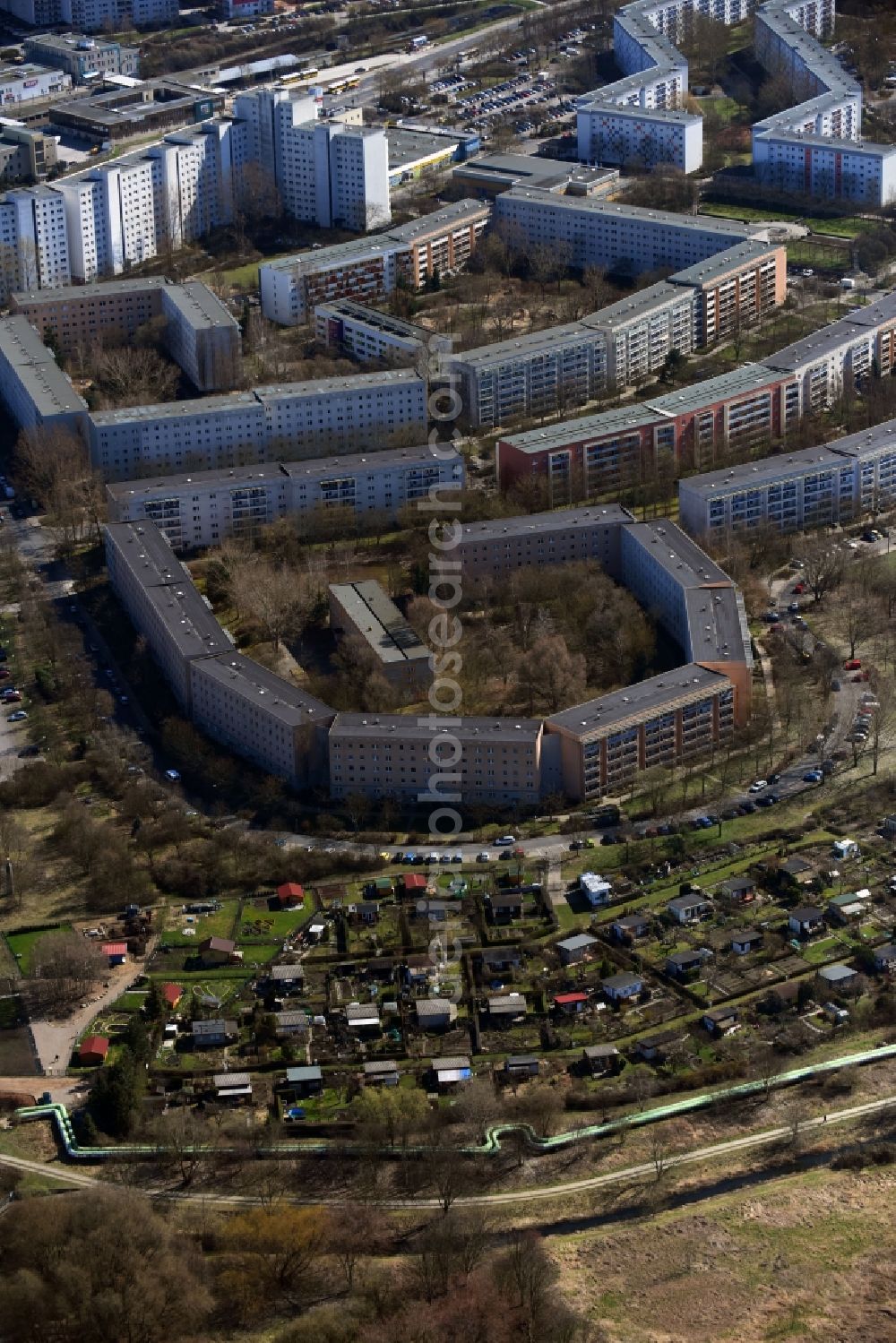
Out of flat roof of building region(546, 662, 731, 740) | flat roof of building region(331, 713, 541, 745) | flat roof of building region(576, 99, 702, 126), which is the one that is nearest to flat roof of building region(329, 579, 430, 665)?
flat roof of building region(331, 713, 541, 745)

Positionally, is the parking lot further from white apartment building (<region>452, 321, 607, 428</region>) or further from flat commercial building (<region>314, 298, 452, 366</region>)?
white apartment building (<region>452, 321, 607, 428</region>)

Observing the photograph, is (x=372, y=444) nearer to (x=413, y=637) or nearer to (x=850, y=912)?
(x=413, y=637)

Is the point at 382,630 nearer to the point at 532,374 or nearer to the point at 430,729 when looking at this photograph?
the point at 430,729

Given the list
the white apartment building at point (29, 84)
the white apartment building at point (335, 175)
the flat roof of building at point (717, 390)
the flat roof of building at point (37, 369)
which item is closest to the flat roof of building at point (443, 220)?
the white apartment building at point (335, 175)

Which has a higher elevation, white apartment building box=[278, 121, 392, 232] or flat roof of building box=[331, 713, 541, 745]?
white apartment building box=[278, 121, 392, 232]

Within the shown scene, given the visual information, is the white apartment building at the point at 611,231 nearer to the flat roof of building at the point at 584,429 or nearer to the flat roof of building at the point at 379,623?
the flat roof of building at the point at 584,429

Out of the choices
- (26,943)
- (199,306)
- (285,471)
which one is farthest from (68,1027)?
(199,306)
